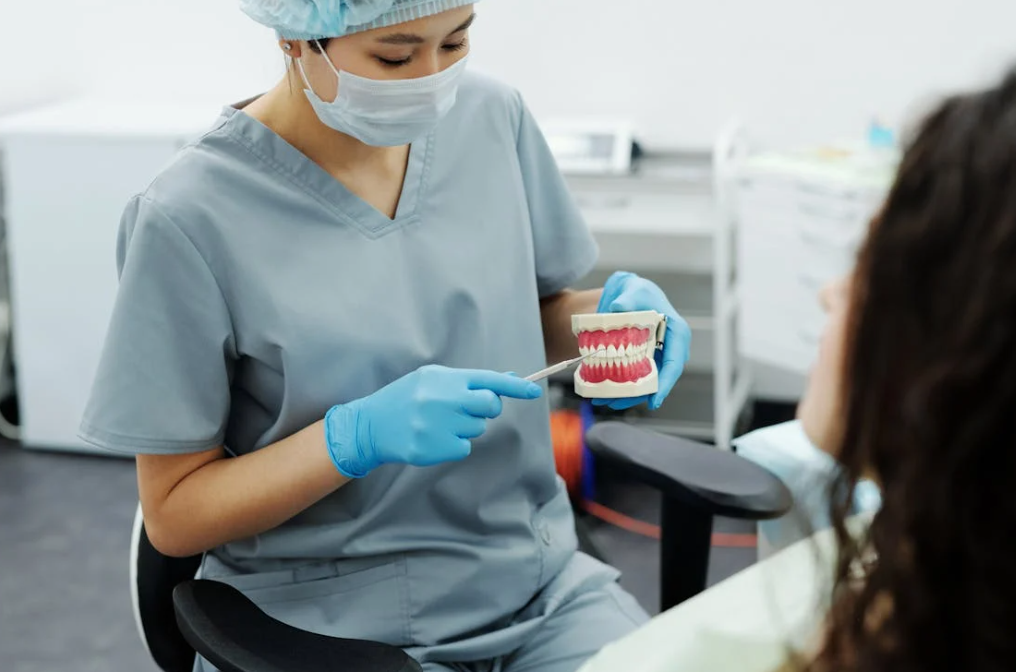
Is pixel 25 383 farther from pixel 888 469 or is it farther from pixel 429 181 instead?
pixel 888 469

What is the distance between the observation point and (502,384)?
1.33m

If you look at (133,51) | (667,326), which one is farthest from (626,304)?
(133,51)

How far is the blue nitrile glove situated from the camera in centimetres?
151

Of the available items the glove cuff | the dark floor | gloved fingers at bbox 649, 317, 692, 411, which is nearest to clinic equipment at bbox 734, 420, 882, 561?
gloved fingers at bbox 649, 317, 692, 411

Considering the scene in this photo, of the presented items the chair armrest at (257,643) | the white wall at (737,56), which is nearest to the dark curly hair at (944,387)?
the chair armrest at (257,643)

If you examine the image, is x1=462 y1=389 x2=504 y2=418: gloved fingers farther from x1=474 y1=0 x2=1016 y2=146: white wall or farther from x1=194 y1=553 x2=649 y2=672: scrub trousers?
x1=474 y1=0 x2=1016 y2=146: white wall

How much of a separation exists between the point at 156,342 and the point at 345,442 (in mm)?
238

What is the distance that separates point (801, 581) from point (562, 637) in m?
0.38

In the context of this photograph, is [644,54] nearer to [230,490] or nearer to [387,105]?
[387,105]

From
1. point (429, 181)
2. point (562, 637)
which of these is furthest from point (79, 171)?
point (562, 637)

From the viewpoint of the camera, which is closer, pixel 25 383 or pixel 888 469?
pixel 888 469

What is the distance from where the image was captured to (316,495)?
1352mm

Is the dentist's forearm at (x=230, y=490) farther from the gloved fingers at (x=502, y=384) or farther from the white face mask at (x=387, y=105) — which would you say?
the white face mask at (x=387, y=105)

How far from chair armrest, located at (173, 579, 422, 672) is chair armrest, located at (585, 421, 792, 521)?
430mm
